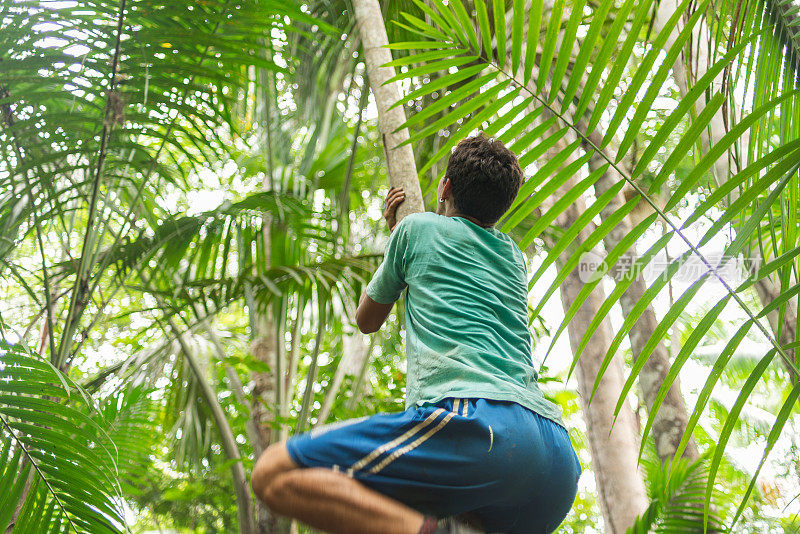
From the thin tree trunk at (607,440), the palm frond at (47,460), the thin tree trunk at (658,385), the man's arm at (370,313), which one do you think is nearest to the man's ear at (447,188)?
the man's arm at (370,313)

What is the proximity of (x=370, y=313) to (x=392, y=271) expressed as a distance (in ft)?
0.46

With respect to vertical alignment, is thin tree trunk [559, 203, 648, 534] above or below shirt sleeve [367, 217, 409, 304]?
below

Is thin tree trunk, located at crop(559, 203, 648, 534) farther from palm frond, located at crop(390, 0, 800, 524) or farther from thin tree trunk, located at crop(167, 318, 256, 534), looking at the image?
palm frond, located at crop(390, 0, 800, 524)

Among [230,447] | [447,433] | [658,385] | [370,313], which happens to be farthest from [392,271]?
[658,385]

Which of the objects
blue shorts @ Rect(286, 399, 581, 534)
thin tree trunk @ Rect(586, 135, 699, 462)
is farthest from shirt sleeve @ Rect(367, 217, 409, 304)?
thin tree trunk @ Rect(586, 135, 699, 462)

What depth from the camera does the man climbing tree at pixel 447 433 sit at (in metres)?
1.06

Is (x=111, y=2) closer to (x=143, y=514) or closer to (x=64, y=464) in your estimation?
(x=64, y=464)

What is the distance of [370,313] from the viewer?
145cm

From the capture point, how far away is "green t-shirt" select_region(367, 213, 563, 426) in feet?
3.80

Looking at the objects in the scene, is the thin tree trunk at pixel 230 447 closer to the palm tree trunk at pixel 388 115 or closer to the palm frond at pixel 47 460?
the palm frond at pixel 47 460

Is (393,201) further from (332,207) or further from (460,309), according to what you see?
(332,207)

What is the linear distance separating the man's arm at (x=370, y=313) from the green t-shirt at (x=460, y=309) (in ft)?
0.10

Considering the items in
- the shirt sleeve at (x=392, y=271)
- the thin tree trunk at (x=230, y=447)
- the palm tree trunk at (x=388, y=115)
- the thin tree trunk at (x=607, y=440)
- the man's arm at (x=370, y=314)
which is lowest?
the thin tree trunk at (x=607, y=440)

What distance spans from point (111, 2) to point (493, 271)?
1.41 meters
